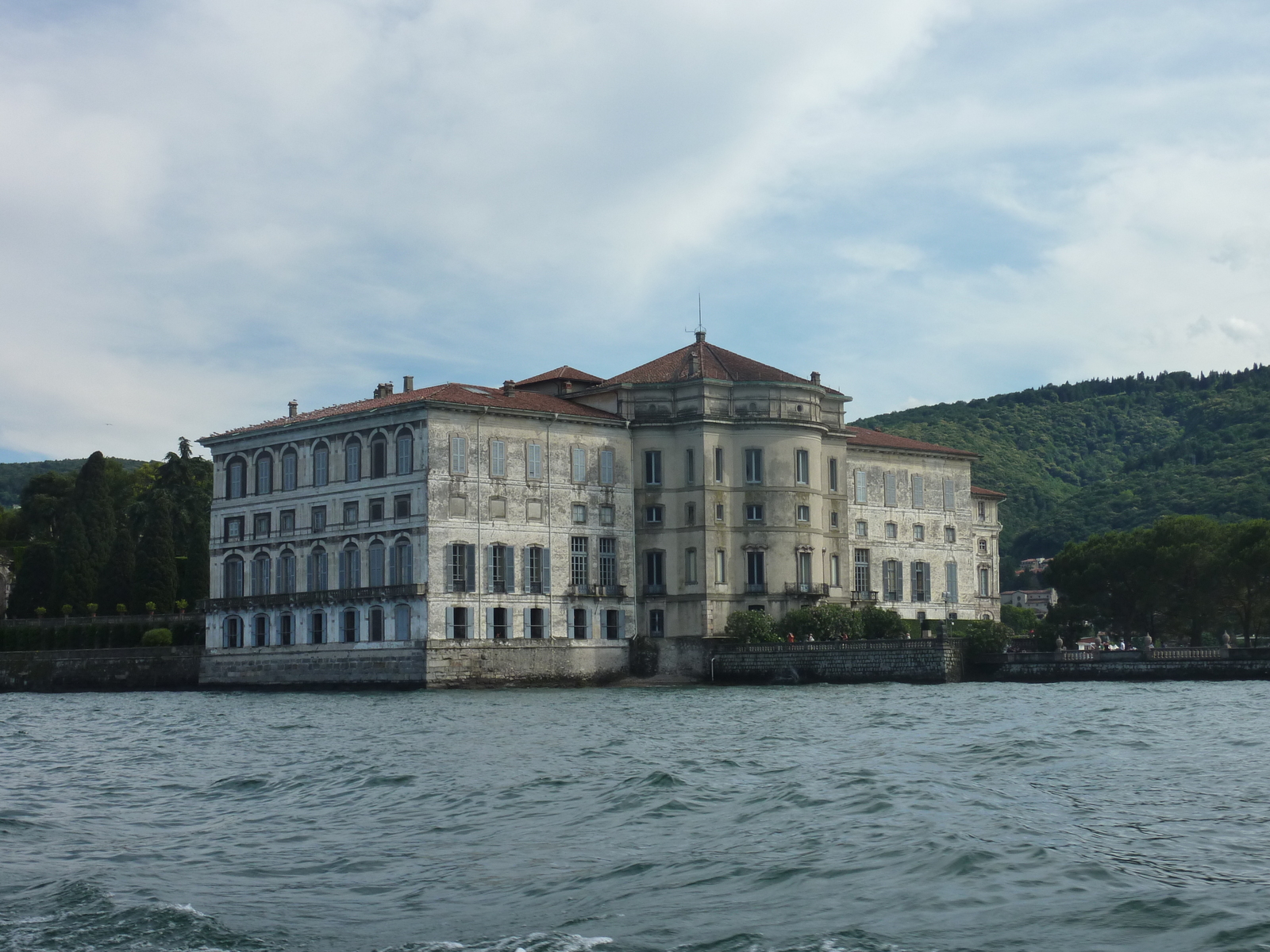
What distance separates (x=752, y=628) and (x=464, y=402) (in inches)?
551

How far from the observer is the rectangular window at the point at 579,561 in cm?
6962

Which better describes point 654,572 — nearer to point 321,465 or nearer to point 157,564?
point 321,465

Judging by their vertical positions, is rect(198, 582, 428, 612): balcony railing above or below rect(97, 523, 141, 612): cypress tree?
below

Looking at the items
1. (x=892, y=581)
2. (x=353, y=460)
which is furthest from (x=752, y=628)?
(x=892, y=581)

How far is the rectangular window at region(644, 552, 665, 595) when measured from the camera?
71.5 m

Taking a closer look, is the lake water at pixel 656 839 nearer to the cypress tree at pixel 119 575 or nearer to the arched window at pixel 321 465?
the arched window at pixel 321 465

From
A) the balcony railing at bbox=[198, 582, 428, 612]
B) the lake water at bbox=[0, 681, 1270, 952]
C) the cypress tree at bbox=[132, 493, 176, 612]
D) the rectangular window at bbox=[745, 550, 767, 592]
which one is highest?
the cypress tree at bbox=[132, 493, 176, 612]

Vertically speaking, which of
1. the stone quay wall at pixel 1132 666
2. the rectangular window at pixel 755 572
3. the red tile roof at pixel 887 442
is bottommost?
the stone quay wall at pixel 1132 666

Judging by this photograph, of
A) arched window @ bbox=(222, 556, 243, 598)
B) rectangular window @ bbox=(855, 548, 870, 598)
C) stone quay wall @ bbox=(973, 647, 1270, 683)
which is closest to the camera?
stone quay wall @ bbox=(973, 647, 1270, 683)

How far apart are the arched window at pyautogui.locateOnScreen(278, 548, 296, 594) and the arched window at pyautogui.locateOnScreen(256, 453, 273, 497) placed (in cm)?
290

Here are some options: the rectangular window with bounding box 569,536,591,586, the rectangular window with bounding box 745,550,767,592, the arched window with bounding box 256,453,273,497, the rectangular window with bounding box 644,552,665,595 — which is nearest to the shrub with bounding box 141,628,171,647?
the arched window with bounding box 256,453,273,497

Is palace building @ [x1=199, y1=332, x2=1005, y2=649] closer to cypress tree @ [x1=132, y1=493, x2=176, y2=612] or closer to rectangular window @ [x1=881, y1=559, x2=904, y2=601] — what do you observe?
rectangular window @ [x1=881, y1=559, x2=904, y2=601]

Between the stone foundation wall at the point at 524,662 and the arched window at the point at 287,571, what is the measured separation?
9268mm

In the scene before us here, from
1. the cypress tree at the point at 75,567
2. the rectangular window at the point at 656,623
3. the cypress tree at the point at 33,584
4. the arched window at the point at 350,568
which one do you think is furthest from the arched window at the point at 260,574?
the cypress tree at the point at 33,584
